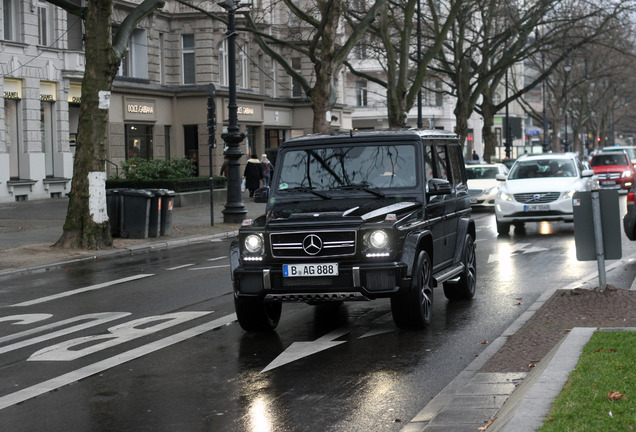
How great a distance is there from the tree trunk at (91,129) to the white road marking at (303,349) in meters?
11.2

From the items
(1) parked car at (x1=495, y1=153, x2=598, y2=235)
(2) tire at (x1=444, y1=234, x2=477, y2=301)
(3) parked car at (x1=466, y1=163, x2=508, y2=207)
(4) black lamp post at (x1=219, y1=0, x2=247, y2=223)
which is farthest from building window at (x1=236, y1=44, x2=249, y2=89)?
(2) tire at (x1=444, y1=234, x2=477, y2=301)

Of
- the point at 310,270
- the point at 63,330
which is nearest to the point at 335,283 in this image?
the point at 310,270

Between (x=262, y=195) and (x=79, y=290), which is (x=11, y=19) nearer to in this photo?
(x=79, y=290)

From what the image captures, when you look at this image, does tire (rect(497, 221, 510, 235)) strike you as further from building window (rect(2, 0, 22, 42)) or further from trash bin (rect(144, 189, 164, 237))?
building window (rect(2, 0, 22, 42))

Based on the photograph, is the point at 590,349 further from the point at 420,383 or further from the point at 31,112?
the point at 31,112

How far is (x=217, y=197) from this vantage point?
1419 inches

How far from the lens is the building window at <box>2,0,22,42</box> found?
117ft

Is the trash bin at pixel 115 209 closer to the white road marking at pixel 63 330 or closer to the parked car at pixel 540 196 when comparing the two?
the parked car at pixel 540 196

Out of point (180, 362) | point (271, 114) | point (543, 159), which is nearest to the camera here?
point (180, 362)

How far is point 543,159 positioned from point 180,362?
1683cm

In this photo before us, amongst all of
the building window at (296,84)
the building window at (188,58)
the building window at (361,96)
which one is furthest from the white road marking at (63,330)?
the building window at (361,96)

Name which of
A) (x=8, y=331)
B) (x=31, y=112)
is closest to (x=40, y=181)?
(x=31, y=112)

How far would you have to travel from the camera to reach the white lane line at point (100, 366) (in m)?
7.44

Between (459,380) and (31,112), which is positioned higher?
(31,112)
